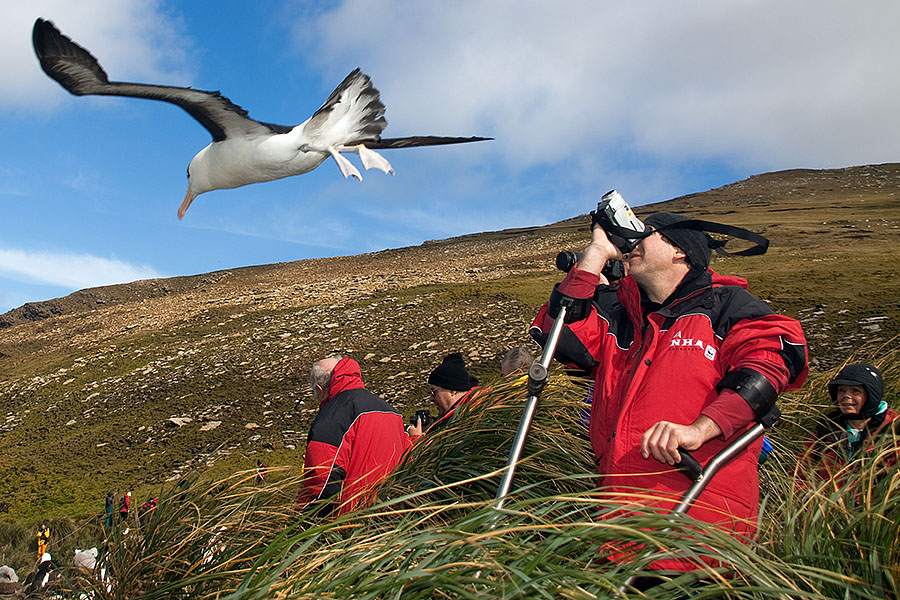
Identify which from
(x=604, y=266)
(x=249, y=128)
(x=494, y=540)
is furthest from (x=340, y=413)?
(x=249, y=128)

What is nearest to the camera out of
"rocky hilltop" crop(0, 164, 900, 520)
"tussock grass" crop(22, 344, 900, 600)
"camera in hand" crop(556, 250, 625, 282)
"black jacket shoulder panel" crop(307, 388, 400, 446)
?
"tussock grass" crop(22, 344, 900, 600)

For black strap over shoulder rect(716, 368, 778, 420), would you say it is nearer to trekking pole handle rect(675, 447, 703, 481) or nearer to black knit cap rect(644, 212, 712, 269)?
trekking pole handle rect(675, 447, 703, 481)

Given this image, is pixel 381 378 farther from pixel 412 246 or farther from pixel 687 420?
pixel 412 246

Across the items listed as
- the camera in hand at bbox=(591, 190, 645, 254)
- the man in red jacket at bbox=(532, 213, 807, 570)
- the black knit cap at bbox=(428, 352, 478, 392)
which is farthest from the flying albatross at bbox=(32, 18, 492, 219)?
the man in red jacket at bbox=(532, 213, 807, 570)

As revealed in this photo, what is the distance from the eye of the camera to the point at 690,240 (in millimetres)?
3170

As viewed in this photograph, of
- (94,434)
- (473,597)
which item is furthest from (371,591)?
(94,434)

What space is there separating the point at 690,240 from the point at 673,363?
0.60 meters

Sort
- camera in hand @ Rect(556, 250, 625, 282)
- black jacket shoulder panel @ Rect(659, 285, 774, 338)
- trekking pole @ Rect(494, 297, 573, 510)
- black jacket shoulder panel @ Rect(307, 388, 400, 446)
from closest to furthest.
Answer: trekking pole @ Rect(494, 297, 573, 510)
black jacket shoulder panel @ Rect(659, 285, 774, 338)
camera in hand @ Rect(556, 250, 625, 282)
black jacket shoulder panel @ Rect(307, 388, 400, 446)

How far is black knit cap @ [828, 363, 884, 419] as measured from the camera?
173 inches

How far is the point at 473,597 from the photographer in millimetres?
1950

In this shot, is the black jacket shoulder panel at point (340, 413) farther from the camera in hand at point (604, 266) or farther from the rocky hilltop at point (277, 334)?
the rocky hilltop at point (277, 334)

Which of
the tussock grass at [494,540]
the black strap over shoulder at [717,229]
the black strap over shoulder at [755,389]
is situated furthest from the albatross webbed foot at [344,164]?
the black strap over shoulder at [755,389]

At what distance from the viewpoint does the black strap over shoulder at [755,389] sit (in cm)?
265

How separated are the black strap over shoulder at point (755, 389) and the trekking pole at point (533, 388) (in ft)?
2.48
